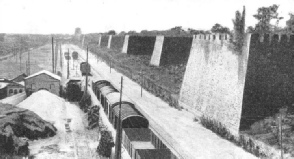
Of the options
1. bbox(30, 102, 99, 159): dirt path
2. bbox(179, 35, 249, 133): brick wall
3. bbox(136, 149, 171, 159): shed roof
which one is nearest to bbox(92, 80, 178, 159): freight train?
bbox(136, 149, 171, 159): shed roof

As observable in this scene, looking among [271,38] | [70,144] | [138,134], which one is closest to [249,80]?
[271,38]

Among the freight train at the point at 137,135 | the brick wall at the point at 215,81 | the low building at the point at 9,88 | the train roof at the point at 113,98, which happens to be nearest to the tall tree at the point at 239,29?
the brick wall at the point at 215,81

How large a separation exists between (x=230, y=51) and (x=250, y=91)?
3.03 meters

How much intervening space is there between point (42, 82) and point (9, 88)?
4.14 meters

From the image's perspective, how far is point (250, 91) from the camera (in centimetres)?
1806

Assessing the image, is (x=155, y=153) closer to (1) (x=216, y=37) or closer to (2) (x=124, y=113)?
(2) (x=124, y=113)

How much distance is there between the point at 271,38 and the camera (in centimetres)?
1831

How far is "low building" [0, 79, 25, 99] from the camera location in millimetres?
33781

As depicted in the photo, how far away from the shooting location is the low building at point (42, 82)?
3267cm

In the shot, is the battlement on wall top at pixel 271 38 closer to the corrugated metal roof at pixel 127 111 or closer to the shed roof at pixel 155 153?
the corrugated metal roof at pixel 127 111

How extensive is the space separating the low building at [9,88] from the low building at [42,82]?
280cm

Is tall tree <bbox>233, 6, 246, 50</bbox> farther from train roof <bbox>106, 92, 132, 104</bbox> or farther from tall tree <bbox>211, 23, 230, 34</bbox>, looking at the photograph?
tall tree <bbox>211, 23, 230, 34</bbox>

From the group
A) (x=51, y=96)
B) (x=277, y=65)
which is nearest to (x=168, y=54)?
(x=51, y=96)

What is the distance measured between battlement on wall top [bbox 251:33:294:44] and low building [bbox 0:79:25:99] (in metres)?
25.3
